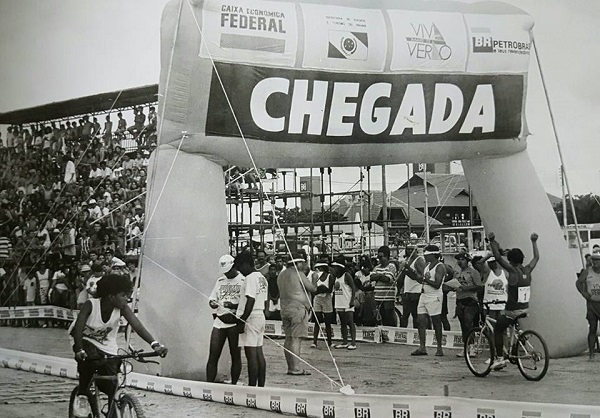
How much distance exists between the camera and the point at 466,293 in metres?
4.07

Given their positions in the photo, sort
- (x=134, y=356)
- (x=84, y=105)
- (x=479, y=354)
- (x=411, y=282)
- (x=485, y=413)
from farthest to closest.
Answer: (x=84, y=105) < (x=411, y=282) < (x=479, y=354) < (x=485, y=413) < (x=134, y=356)

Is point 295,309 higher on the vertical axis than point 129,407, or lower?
higher

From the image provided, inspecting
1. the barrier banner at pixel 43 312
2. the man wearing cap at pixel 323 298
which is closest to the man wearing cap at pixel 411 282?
the man wearing cap at pixel 323 298

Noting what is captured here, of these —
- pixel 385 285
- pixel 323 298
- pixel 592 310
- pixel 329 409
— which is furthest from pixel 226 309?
pixel 592 310

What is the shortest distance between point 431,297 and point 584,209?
88cm

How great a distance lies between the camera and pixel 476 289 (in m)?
4.05

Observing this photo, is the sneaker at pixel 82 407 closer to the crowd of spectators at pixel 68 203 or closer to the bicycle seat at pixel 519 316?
the crowd of spectators at pixel 68 203

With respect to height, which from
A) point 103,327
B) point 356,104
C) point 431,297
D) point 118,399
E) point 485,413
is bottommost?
point 485,413

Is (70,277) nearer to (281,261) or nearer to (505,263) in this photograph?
(281,261)

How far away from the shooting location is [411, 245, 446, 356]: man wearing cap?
158 inches

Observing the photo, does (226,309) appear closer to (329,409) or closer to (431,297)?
(329,409)

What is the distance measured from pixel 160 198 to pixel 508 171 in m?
1.81

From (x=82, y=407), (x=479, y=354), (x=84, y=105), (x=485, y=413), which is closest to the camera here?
(x=485, y=413)

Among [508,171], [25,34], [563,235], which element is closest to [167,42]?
[25,34]
